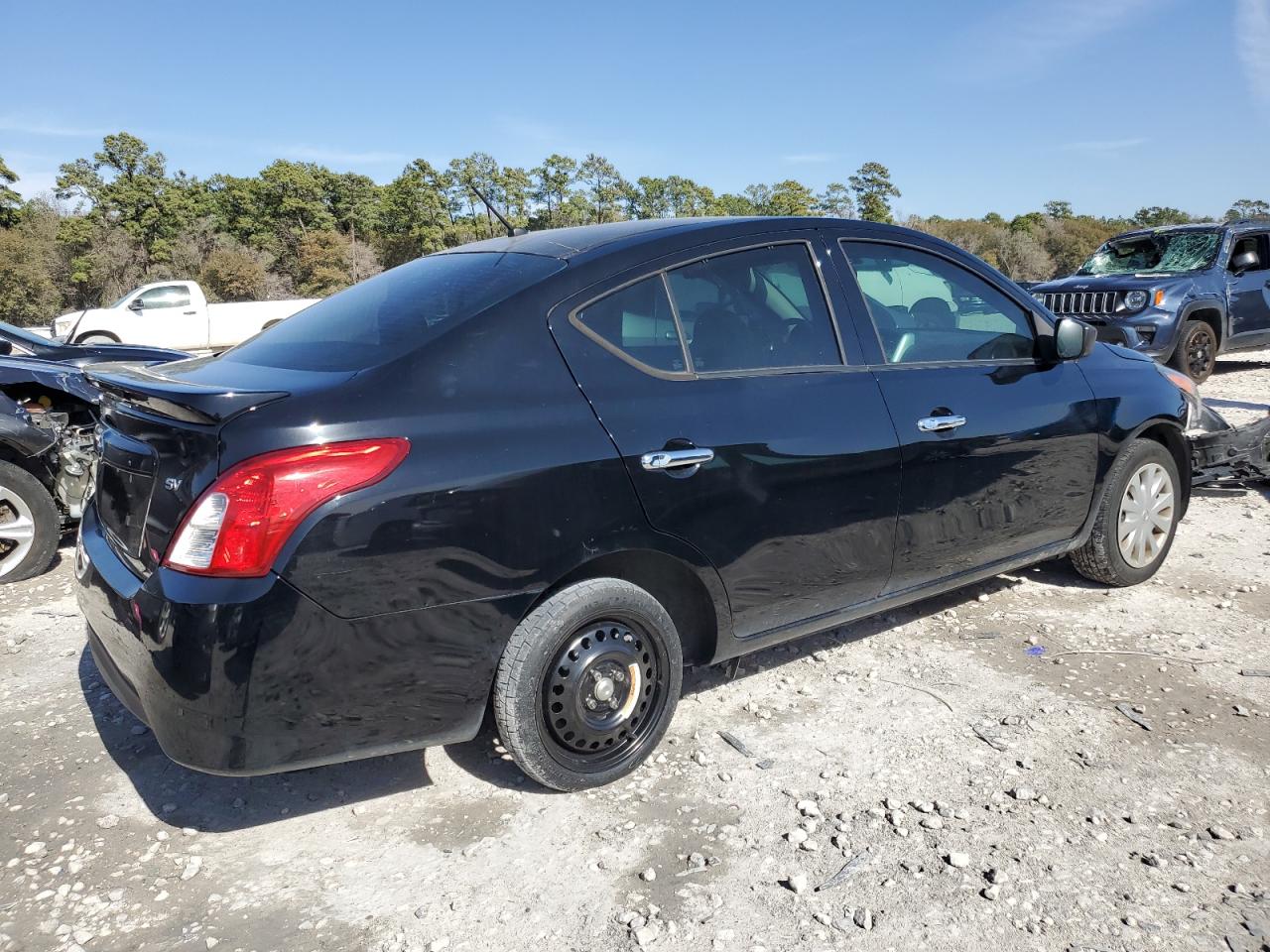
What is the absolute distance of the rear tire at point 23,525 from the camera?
5.20 metres

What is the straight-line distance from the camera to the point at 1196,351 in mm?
11273

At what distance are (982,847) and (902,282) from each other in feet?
7.17

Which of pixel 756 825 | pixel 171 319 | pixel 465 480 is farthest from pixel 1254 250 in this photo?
pixel 171 319

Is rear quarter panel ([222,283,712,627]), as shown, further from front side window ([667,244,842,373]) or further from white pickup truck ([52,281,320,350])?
white pickup truck ([52,281,320,350])

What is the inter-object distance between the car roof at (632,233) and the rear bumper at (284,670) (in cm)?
125

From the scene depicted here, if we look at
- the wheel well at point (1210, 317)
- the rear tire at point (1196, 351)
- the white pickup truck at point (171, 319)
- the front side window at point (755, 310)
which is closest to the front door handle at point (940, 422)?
the front side window at point (755, 310)

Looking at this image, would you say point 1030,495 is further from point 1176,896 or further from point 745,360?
point 1176,896

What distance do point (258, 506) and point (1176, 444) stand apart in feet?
14.6

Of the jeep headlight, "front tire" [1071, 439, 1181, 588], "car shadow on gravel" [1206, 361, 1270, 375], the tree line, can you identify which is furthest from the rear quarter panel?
the tree line

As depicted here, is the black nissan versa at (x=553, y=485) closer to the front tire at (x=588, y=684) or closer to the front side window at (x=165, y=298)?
the front tire at (x=588, y=684)

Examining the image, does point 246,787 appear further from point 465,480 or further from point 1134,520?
point 1134,520

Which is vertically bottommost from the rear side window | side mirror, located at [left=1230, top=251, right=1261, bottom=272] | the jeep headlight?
the rear side window

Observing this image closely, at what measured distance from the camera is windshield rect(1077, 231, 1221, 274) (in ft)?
38.3

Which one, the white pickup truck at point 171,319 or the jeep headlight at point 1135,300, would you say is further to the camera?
the white pickup truck at point 171,319
